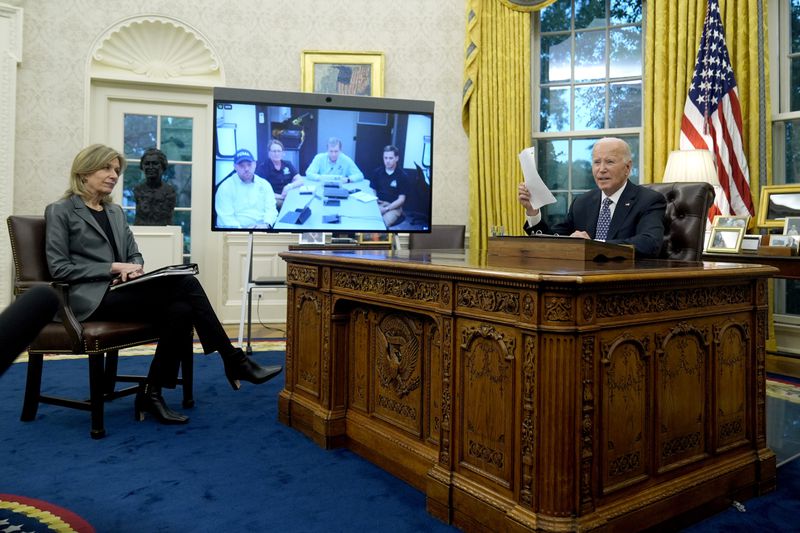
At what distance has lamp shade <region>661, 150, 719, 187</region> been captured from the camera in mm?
4273

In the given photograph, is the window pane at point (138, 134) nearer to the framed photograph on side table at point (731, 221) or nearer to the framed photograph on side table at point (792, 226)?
the framed photograph on side table at point (731, 221)

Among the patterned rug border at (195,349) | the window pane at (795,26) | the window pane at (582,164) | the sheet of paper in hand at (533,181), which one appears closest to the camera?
the sheet of paper in hand at (533,181)

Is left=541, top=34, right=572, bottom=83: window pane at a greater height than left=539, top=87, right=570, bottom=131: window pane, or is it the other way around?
left=541, top=34, right=572, bottom=83: window pane

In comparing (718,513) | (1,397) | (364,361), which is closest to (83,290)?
(1,397)

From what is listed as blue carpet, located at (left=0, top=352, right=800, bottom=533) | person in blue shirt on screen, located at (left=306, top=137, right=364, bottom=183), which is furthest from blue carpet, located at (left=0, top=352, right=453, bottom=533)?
person in blue shirt on screen, located at (left=306, top=137, right=364, bottom=183)

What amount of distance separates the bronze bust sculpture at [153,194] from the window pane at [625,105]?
3.95 m

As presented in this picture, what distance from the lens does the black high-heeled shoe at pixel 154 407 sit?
9.57 feet

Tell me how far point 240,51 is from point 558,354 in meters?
5.11

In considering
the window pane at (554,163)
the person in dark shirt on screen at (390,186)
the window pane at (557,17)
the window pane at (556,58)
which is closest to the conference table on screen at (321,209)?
the person in dark shirt on screen at (390,186)

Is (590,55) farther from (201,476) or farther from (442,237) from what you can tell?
(201,476)

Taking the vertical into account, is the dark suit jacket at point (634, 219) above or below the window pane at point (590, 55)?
below

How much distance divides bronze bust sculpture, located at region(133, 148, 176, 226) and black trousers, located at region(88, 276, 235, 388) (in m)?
2.65

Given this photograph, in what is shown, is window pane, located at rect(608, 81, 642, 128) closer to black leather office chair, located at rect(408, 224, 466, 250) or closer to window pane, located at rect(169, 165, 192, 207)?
black leather office chair, located at rect(408, 224, 466, 250)

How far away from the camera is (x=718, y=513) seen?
2.00m
